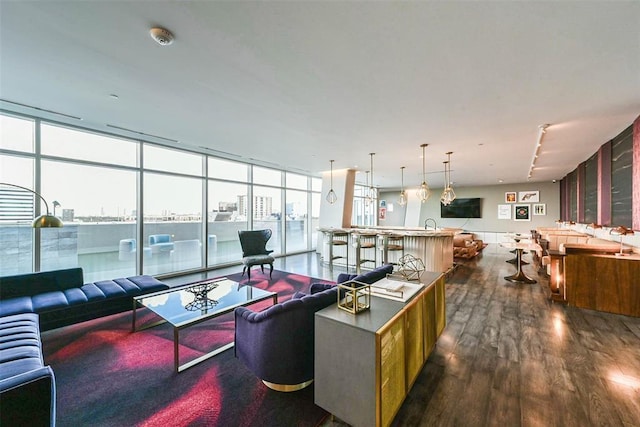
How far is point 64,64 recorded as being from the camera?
248cm

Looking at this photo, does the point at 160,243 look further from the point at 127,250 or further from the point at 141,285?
the point at 141,285

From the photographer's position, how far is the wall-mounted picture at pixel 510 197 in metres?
11.5

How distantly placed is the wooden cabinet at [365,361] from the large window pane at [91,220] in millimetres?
5317

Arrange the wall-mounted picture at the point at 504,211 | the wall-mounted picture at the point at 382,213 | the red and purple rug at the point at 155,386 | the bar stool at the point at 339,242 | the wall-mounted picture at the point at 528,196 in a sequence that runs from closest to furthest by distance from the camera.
→ the red and purple rug at the point at 155,386 → the bar stool at the point at 339,242 → the wall-mounted picture at the point at 528,196 → the wall-mounted picture at the point at 504,211 → the wall-mounted picture at the point at 382,213

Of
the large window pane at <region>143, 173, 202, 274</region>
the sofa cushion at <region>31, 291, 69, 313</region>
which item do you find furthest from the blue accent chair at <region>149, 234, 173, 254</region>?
the sofa cushion at <region>31, 291, 69, 313</region>

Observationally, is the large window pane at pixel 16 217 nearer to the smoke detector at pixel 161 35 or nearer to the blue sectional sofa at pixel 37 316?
the blue sectional sofa at pixel 37 316

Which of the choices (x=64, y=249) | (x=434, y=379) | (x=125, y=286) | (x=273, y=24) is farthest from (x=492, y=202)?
(x=64, y=249)

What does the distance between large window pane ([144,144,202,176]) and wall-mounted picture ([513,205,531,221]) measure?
1326 cm

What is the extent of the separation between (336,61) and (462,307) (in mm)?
4012

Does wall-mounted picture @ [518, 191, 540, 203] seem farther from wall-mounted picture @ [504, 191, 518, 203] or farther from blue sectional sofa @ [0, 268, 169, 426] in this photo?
blue sectional sofa @ [0, 268, 169, 426]

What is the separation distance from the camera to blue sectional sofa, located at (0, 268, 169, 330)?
2865 mm

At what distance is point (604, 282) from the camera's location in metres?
3.72

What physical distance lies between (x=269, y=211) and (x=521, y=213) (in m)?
11.4

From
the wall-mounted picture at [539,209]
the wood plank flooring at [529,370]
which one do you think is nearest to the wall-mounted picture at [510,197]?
the wall-mounted picture at [539,209]
